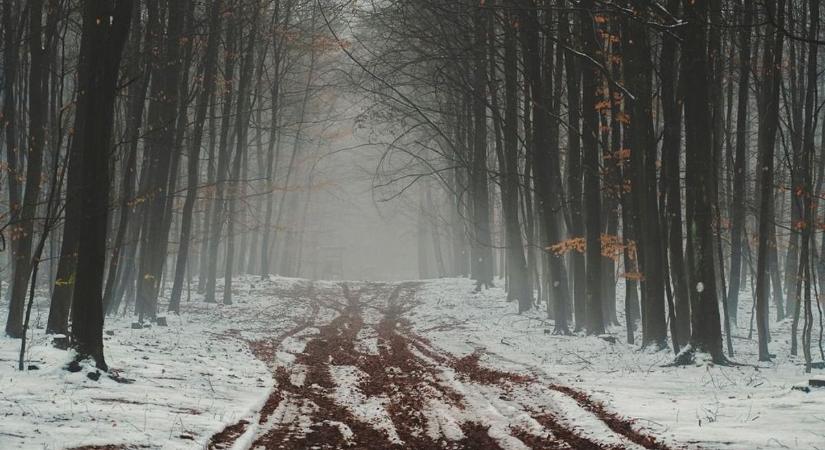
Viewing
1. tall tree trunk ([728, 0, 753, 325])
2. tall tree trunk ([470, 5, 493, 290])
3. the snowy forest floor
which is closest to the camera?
the snowy forest floor

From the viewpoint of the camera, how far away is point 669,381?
35.3 ft

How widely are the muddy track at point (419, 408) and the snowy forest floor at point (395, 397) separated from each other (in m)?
0.03

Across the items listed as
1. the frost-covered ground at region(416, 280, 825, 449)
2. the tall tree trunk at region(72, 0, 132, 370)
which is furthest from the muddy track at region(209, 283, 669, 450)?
the tall tree trunk at region(72, 0, 132, 370)

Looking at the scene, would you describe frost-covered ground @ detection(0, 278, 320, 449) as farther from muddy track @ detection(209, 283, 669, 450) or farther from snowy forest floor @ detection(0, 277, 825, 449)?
muddy track @ detection(209, 283, 669, 450)

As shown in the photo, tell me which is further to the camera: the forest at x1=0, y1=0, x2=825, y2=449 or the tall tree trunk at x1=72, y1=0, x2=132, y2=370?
the tall tree trunk at x1=72, y1=0, x2=132, y2=370

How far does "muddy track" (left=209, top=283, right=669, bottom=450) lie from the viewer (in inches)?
288

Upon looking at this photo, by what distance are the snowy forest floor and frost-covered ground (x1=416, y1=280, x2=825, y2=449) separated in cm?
4

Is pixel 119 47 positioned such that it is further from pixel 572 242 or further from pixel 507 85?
pixel 507 85

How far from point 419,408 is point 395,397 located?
33.3 inches

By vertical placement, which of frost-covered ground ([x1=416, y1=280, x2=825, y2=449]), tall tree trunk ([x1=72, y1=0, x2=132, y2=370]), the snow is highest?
tall tree trunk ([x1=72, y1=0, x2=132, y2=370])

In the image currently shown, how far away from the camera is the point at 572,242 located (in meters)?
16.3

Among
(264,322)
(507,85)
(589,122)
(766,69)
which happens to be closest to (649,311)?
(589,122)

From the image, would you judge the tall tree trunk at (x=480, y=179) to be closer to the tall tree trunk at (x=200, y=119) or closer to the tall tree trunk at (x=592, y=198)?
the tall tree trunk at (x=592, y=198)

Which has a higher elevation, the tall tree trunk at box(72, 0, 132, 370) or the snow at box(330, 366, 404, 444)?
the tall tree trunk at box(72, 0, 132, 370)
